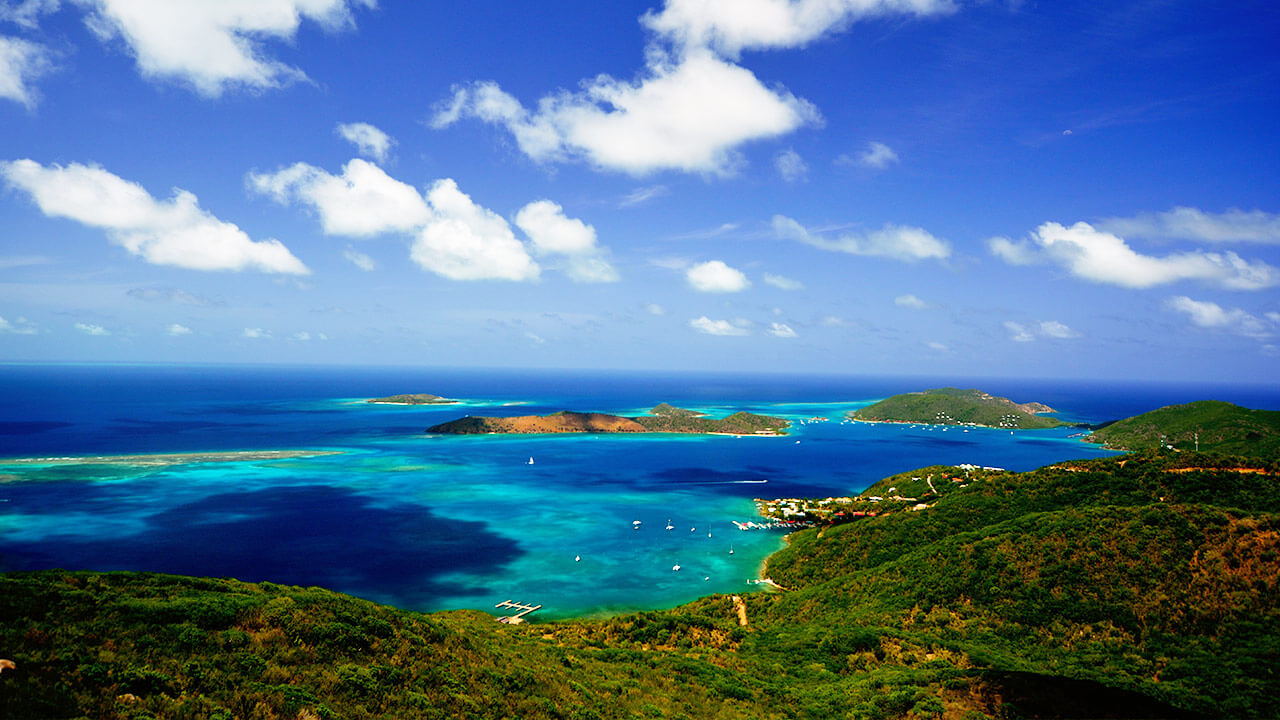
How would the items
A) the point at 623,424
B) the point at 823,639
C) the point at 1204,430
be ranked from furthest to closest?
the point at 623,424 → the point at 1204,430 → the point at 823,639

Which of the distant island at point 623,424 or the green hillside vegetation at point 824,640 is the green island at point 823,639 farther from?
the distant island at point 623,424

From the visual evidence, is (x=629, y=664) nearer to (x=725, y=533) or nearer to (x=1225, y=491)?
(x=725, y=533)

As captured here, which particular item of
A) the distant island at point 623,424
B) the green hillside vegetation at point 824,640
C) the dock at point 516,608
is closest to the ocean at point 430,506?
the dock at point 516,608

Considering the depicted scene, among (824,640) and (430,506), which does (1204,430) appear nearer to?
(824,640)

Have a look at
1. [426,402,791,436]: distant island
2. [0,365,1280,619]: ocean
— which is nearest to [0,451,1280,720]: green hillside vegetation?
[0,365,1280,619]: ocean

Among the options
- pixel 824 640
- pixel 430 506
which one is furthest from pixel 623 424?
pixel 824 640

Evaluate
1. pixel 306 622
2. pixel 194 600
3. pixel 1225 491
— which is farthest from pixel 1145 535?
pixel 194 600
